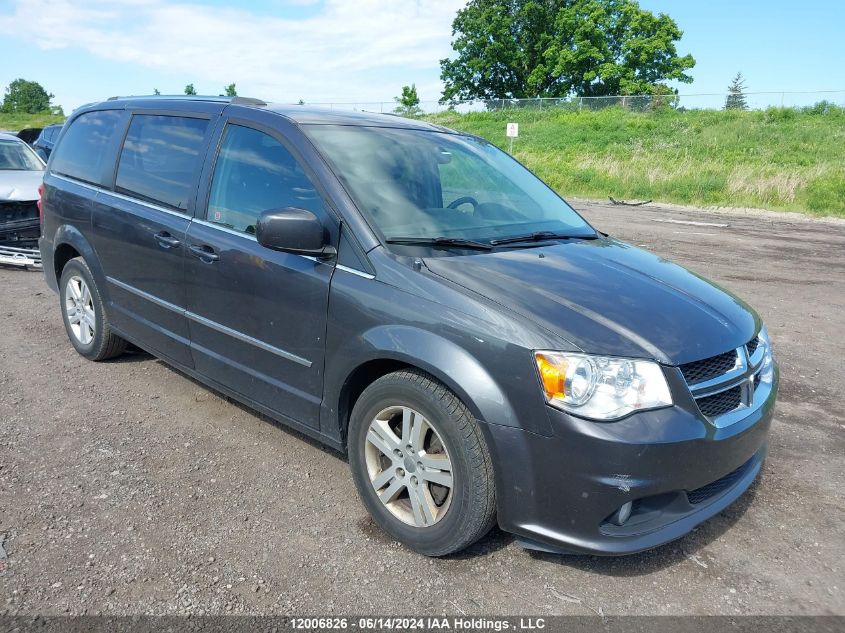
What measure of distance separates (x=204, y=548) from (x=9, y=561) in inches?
29.0

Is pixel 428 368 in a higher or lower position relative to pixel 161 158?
lower

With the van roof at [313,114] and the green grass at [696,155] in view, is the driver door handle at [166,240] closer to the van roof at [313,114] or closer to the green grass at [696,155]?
the van roof at [313,114]

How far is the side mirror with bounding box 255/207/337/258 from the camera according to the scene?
9.86 feet

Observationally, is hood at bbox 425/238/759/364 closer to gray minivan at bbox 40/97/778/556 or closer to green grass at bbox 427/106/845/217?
gray minivan at bbox 40/97/778/556

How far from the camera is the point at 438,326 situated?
2.70 m

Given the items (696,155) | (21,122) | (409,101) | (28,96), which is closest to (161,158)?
(696,155)

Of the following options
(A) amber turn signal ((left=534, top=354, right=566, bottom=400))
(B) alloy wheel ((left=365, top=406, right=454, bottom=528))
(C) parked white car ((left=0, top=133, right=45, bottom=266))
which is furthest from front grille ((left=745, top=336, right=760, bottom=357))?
(C) parked white car ((left=0, top=133, right=45, bottom=266))

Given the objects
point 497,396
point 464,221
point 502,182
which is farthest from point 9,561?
point 502,182

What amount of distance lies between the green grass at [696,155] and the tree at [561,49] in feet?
59.8

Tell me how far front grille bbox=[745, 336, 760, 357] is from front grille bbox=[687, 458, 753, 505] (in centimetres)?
48

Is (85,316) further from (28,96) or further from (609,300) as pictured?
(28,96)

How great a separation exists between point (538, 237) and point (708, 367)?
3.88 feet

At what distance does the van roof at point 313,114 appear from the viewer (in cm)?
363

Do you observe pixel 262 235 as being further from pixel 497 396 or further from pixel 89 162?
pixel 89 162
